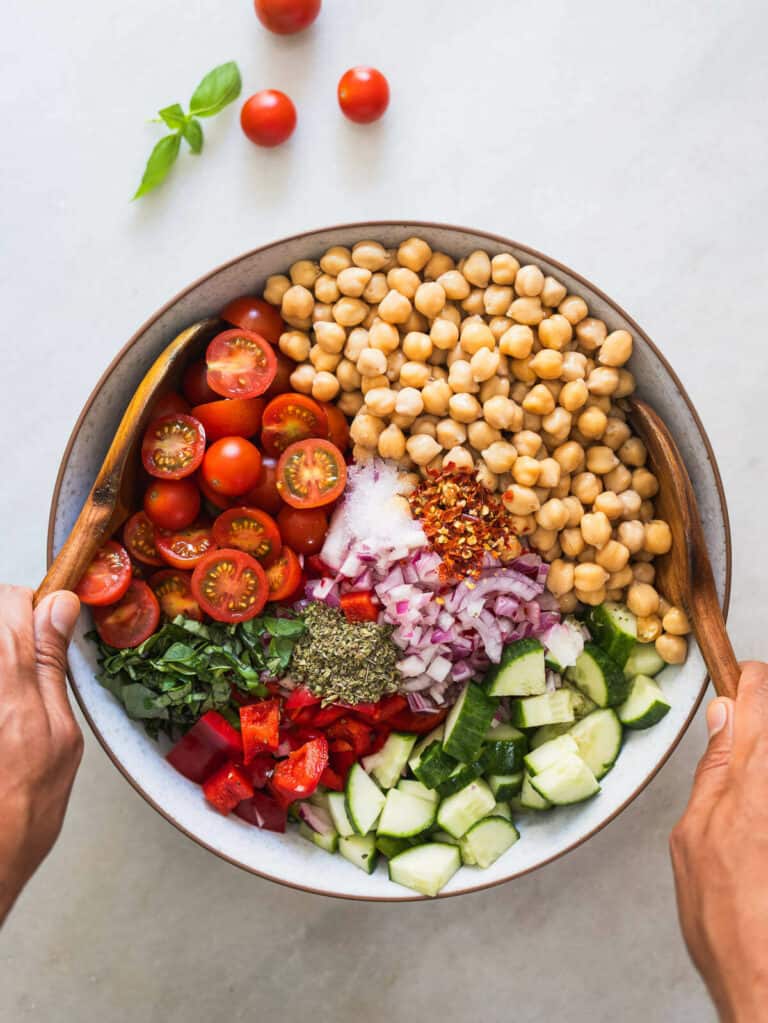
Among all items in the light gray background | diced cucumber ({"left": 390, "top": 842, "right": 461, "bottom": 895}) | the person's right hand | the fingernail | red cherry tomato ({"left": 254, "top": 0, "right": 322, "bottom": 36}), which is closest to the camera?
the person's right hand

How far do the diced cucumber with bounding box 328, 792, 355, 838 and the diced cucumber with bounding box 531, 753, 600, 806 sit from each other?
56 centimetres

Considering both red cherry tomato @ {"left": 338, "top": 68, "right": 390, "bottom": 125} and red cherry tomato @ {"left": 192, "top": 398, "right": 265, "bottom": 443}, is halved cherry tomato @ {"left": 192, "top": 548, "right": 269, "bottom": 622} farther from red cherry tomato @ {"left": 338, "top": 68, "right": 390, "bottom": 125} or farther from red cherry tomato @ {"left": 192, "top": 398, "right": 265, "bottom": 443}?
red cherry tomato @ {"left": 338, "top": 68, "right": 390, "bottom": 125}

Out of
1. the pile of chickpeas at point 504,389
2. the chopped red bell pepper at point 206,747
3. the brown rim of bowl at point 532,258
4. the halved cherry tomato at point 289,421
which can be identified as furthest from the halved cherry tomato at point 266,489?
the chopped red bell pepper at point 206,747

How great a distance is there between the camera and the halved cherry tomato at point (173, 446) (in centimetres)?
263

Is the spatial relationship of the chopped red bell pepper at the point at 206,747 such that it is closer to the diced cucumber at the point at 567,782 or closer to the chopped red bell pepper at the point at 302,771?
the chopped red bell pepper at the point at 302,771

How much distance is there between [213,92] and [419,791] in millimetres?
2235

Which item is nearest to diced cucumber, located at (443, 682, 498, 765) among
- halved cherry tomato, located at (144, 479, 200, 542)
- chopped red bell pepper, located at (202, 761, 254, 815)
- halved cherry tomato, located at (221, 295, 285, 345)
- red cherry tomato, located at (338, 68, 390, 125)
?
chopped red bell pepper, located at (202, 761, 254, 815)

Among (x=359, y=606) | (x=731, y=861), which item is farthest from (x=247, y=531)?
(x=731, y=861)

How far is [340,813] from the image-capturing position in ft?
8.96

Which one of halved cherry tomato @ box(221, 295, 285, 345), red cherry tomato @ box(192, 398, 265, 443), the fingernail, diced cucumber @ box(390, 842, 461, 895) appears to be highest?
halved cherry tomato @ box(221, 295, 285, 345)

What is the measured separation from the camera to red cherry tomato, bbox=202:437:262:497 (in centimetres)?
261

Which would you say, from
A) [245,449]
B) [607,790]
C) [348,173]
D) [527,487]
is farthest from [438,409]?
[607,790]

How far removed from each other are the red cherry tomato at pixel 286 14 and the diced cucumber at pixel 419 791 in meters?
2.34

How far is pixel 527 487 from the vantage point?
2.62 meters
